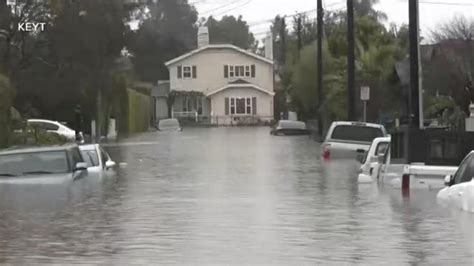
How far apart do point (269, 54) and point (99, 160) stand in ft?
288

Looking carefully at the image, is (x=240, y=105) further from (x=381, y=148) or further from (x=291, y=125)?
(x=381, y=148)

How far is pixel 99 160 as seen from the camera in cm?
2966

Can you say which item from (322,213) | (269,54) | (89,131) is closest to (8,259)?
(322,213)

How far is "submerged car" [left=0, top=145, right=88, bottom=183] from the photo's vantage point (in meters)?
26.0

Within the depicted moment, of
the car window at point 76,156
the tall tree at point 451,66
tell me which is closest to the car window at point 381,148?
the car window at point 76,156

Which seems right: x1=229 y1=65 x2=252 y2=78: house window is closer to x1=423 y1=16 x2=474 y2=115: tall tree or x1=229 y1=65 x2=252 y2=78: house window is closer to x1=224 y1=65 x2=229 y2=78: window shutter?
x1=224 y1=65 x2=229 y2=78: window shutter

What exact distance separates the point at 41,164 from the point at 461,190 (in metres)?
11.5

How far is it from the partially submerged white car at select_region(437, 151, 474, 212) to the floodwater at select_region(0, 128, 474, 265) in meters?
0.24

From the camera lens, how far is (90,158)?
96.6 feet

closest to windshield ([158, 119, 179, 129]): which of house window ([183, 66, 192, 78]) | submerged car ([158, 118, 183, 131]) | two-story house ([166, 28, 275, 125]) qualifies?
submerged car ([158, 118, 183, 131])

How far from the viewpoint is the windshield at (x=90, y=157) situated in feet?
95.1

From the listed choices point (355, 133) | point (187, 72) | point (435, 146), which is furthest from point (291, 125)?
point (435, 146)

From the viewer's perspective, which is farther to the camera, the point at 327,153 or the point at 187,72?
the point at 187,72

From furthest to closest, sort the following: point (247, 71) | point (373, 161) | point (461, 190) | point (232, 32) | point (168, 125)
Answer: point (232, 32) → point (247, 71) → point (168, 125) → point (373, 161) → point (461, 190)
